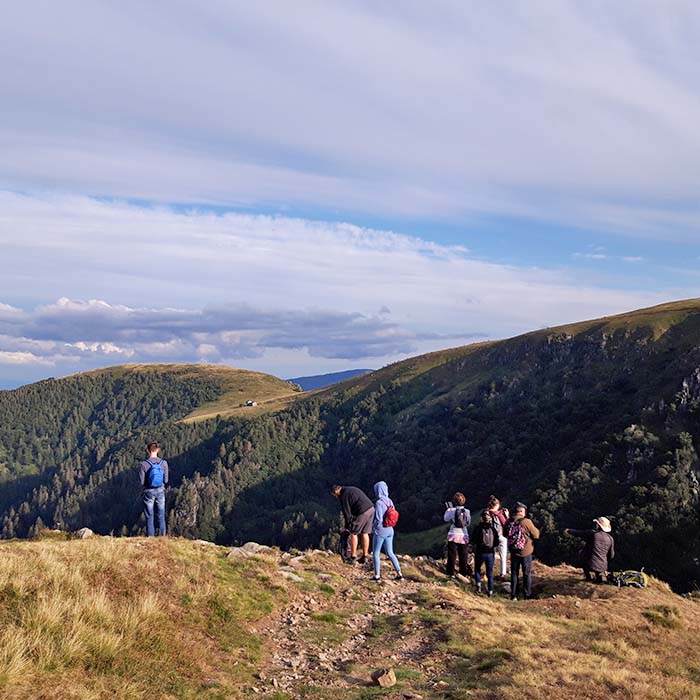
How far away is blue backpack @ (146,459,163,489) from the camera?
59.4ft

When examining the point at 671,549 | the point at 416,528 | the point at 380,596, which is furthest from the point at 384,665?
the point at 416,528

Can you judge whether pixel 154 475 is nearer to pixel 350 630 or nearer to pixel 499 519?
pixel 350 630

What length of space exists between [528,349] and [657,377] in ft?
188

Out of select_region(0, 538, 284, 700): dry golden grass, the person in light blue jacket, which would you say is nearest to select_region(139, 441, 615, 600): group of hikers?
the person in light blue jacket

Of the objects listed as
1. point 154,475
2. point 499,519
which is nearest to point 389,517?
point 499,519

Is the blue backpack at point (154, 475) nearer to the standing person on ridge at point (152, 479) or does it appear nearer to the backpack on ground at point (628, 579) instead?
Answer: the standing person on ridge at point (152, 479)

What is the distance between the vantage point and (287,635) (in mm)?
13297

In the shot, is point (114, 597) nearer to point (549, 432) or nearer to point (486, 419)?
point (549, 432)

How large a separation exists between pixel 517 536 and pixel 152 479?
11.6 m

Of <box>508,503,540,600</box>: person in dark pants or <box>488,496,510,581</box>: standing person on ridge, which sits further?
<box>488,496,510,581</box>: standing person on ridge

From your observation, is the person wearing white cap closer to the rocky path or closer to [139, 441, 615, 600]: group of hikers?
[139, 441, 615, 600]: group of hikers

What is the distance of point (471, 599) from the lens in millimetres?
17703

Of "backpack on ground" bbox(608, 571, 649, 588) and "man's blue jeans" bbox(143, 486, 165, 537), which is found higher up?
"man's blue jeans" bbox(143, 486, 165, 537)

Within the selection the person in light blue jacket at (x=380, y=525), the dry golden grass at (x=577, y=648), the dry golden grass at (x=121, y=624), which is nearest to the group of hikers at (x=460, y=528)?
the person in light blue jacket at (x=380, y=525)
